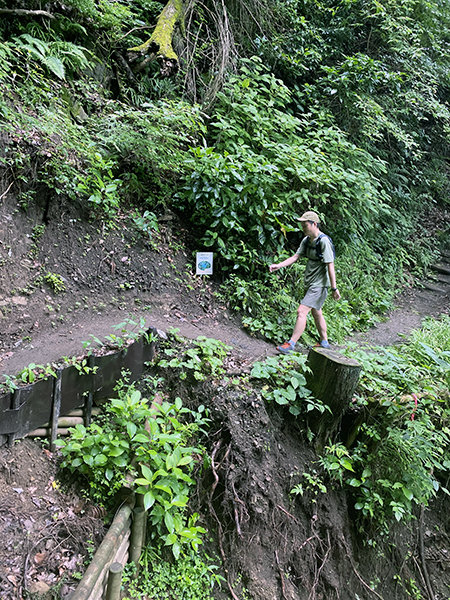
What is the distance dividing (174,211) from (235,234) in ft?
3.94

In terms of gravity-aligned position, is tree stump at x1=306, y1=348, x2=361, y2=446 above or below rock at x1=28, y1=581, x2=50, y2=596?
above

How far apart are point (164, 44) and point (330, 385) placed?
731 cm

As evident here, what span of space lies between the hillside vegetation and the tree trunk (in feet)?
0.11

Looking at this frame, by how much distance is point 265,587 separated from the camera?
3650 millimetres

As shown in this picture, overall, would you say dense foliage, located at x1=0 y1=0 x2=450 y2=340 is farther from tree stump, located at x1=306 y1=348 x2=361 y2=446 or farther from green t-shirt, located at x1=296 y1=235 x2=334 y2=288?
tree stump, located at x1=306 y1=348 x2=361 y2=446

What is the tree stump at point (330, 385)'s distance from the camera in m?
3.85

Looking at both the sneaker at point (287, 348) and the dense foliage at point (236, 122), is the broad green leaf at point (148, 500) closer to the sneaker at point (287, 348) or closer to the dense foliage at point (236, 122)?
the sneaker at point (287, 348)

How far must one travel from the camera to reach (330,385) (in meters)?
3.93

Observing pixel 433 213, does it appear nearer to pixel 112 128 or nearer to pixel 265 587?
pixel 112 128

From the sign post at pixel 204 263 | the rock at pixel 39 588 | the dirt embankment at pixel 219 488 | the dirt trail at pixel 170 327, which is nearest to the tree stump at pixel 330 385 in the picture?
the dirt embankment at pixel 219 488

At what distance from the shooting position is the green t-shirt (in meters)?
5.23

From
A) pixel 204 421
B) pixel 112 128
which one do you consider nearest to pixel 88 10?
pixel 112 128

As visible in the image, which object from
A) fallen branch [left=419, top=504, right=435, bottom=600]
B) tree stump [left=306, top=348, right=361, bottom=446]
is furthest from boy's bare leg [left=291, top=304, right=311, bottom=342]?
fallen branch [left=419, top=504, right=435, bottom=600]

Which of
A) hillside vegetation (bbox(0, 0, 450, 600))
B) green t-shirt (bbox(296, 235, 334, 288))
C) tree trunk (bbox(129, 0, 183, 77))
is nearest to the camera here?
hillside vegetation (bbox(0, 0, 450, 600))
